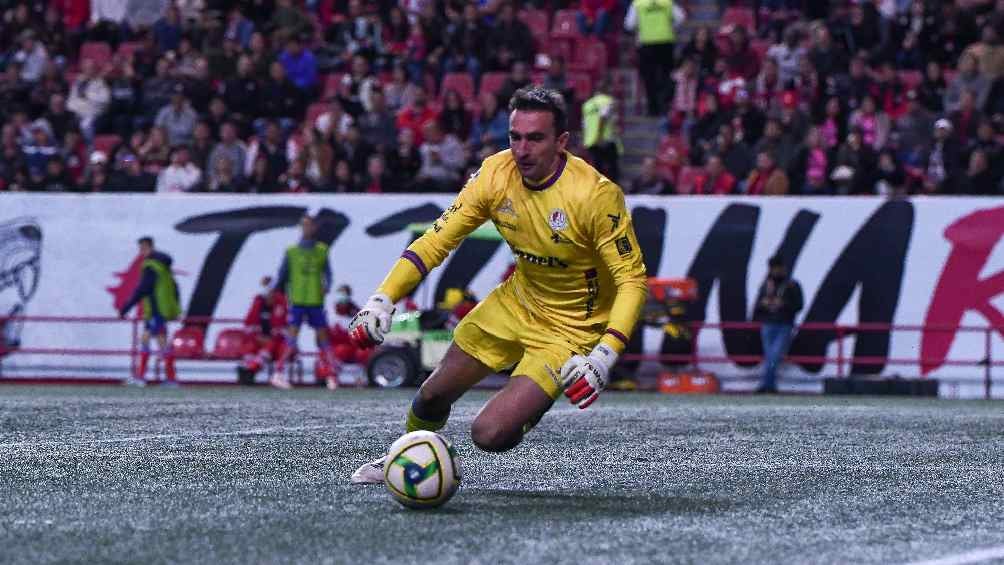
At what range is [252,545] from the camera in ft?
20.3

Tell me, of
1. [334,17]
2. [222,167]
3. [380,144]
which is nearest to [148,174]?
[222,167]

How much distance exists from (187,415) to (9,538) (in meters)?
7.61

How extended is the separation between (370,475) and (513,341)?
91cm

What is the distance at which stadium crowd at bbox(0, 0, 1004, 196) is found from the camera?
21203mm

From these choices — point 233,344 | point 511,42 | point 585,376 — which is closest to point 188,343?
point 233,344

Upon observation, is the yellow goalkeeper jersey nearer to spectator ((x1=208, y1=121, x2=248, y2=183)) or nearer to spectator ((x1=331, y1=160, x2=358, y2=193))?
spectator ((x1=331, y1=160, x2=358, y2=193))

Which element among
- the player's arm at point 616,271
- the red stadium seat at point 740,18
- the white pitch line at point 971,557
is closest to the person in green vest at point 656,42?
the red stadium seat at point 740,18

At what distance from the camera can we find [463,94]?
24062mm

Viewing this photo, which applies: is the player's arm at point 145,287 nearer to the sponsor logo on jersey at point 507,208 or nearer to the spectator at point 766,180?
the spectator at point 766,180

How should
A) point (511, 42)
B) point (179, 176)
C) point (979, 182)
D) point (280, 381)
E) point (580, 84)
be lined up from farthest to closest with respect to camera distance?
point (511, 42) < point (580, 84) < point (179, 176) < point (280, 381) < point (979, 182)

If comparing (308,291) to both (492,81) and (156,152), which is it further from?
(492,81)

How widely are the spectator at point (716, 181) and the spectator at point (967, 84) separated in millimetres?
2986

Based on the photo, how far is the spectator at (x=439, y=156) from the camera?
21.9 meters

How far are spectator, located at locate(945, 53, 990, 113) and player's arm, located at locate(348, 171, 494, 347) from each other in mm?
14726
